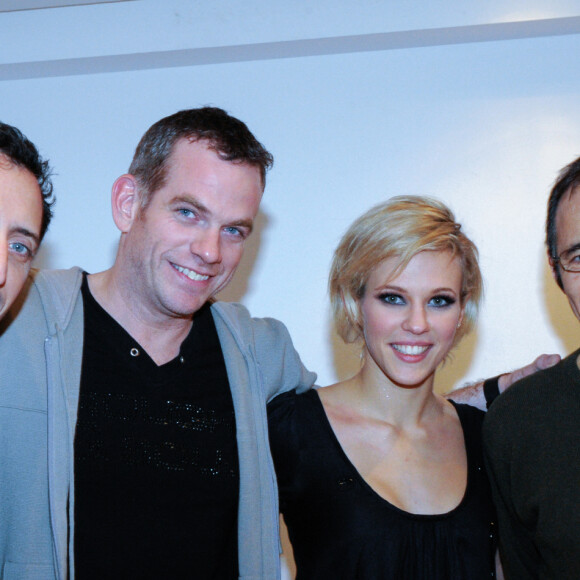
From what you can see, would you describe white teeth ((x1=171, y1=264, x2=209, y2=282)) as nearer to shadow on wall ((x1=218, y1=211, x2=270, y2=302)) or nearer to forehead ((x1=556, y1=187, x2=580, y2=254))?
forehead ((x1=556, y1=187, x2=580, y2=254))

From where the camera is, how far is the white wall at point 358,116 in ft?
10.1

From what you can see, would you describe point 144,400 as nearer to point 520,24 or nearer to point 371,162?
point 371,162

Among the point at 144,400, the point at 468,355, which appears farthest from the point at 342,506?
the point at 468,355

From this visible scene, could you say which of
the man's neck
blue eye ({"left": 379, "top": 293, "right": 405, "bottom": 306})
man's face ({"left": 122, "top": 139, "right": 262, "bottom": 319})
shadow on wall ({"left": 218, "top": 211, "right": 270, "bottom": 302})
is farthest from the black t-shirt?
shadow on wall ({"left": 218, "top": 211, "right": 270, "bottom": 302})

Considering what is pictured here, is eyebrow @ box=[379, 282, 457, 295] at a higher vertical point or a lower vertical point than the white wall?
lower

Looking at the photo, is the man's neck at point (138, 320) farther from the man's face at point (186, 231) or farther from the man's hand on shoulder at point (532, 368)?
the man's hand on shoulder at point (532, 368)

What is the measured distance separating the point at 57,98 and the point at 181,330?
1.76 meters

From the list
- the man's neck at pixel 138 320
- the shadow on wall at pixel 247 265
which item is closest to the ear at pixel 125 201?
the man's neck at pixel 138 320

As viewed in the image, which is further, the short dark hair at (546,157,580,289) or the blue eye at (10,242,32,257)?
the short dark hair at (546,157,580,289)

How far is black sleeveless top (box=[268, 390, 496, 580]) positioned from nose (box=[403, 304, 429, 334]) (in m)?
0.36

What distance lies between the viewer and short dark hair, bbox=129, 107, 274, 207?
203cm

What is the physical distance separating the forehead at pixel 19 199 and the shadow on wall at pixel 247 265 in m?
1.60

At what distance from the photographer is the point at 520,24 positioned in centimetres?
296

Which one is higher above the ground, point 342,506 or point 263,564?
point 342,506
